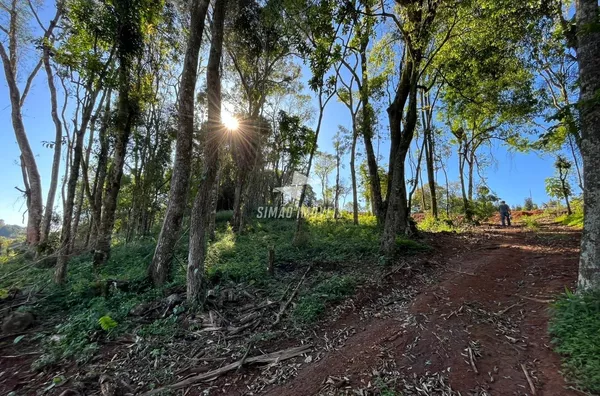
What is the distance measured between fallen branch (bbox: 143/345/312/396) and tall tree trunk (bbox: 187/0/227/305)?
1630 mm

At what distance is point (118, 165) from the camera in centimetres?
805

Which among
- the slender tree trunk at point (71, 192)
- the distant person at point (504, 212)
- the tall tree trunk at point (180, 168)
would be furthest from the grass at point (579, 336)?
the distant person at point (504, 212)

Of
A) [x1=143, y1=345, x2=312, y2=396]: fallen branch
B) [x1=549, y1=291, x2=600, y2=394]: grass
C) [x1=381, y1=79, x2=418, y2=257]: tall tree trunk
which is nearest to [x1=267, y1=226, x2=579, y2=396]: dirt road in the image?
[x1=549, y1=291, x2=600, y2=394]: grass

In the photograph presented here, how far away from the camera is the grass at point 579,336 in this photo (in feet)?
7.39

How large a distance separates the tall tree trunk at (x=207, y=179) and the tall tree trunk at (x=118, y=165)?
159 inches

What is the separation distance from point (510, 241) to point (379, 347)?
793 cm

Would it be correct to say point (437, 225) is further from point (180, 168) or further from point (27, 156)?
point (27, 156)

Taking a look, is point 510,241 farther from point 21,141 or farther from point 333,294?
point 21,141

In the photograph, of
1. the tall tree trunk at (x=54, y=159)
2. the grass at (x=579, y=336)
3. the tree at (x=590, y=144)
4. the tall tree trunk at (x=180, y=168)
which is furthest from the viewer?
the tall tree trunk at (x=54, y=159)

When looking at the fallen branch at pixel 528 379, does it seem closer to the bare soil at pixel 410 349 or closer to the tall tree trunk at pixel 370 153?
the bare soil at pixel 410 349

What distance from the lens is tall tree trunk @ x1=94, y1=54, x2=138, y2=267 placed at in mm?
7887

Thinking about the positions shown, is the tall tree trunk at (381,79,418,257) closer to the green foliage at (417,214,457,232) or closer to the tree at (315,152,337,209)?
the green foliage at (417,214,457,232)

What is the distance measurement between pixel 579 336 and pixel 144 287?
6772 mm

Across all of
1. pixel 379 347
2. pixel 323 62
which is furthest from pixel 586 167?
pixel 323 62
